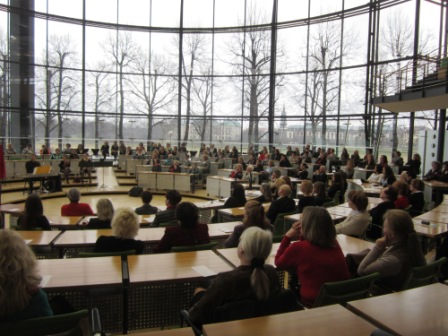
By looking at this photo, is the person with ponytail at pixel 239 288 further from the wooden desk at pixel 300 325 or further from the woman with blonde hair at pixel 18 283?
the woman with blonde hair at pixel 18 283

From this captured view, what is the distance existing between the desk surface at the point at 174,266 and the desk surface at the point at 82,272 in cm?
13

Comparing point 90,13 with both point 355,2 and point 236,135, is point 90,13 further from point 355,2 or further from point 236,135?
point 355,2

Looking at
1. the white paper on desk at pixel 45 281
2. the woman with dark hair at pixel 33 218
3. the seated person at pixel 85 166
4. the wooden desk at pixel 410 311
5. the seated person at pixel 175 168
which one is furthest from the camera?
the seated person at pixel 175 168

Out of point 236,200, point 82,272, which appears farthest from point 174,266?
point 236,200

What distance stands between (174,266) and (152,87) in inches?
666

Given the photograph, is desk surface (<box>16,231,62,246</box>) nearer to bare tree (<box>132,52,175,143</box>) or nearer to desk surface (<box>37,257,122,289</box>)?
desk surface (<box>37,257,122,289</box>)

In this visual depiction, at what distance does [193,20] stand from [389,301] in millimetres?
19024

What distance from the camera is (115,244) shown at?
350cm

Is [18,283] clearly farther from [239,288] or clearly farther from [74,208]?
[74,208]

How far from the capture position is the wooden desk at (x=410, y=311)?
6.22ft

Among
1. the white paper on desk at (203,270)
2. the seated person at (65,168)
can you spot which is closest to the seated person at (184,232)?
the white paper on desk at (203,270)

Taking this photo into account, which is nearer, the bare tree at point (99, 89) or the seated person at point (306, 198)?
the seated person at point (306, 198)

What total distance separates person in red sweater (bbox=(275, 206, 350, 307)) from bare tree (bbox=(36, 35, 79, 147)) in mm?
16264

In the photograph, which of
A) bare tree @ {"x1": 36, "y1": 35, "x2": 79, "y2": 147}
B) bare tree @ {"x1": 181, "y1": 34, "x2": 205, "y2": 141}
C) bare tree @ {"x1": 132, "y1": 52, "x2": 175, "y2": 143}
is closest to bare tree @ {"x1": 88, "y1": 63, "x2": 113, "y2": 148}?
bare tree @ {"x1": 36, "y1": 35, "x2": 79, "y2": 147}
